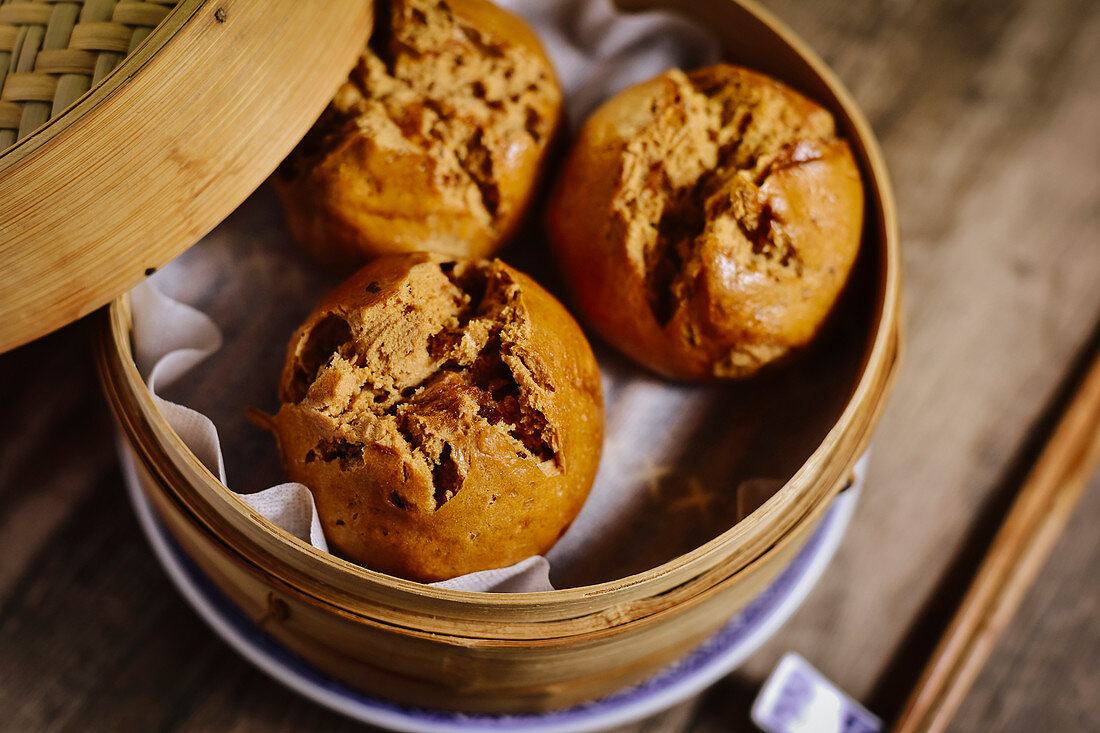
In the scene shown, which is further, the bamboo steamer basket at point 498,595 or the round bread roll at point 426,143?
the round bread roll at point 426,143

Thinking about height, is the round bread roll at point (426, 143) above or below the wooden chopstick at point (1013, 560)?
above

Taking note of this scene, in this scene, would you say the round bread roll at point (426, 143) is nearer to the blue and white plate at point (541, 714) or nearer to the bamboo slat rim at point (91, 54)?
the bamboo slat rim at point (91, 54)

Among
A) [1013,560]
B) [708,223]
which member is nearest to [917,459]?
[1013,560]

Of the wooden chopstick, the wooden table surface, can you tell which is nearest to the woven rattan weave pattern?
the wooden table surface

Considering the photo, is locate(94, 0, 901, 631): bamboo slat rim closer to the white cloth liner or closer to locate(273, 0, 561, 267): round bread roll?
the white cloth liner

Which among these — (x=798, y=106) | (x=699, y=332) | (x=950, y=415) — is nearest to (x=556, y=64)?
(x=798, y=106)

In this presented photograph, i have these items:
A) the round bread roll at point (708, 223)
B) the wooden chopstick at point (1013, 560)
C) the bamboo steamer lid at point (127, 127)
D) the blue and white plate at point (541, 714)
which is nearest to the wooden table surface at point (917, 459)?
the wooden chopstick at point (1013, 560)

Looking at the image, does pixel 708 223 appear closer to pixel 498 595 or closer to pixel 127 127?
pixel 498 595
